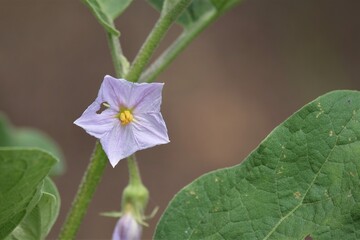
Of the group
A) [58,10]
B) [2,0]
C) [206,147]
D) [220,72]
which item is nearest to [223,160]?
[206,147]

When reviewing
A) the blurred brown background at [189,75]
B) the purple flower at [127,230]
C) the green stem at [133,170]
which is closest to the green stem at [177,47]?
the green stem at [133,170]

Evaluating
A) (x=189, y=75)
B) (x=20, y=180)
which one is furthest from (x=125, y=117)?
(x=189, y=75)

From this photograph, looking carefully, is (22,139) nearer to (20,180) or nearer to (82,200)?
(82,200)

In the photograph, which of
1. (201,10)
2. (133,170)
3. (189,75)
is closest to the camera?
(133,170)

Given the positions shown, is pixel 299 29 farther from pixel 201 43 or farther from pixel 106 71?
pixel 106 71

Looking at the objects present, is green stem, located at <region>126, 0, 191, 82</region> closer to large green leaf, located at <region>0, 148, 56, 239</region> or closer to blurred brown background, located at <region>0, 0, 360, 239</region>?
large green leaf, located at <region>0, 148, 56, 239</region>

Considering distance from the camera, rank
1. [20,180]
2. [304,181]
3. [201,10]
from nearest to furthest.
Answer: [20,180]
[304,181]
[201,10]

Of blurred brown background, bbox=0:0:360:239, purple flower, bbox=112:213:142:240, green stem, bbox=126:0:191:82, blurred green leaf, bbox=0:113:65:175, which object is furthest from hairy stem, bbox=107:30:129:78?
blurred brown background, bbox=0:0:360:239
